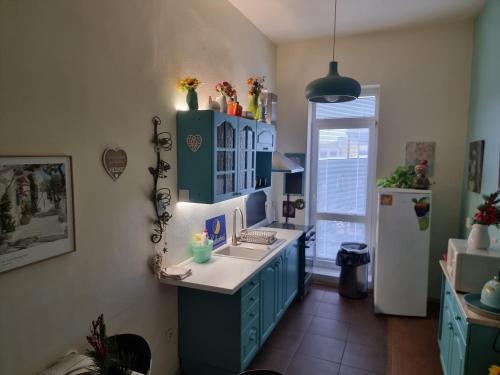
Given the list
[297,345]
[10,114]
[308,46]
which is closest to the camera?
[10,114]

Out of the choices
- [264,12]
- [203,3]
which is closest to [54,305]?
[203,3]

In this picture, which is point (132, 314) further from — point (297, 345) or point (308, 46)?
point (308, 46)

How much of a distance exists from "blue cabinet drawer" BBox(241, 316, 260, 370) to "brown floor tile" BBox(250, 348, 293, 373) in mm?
170

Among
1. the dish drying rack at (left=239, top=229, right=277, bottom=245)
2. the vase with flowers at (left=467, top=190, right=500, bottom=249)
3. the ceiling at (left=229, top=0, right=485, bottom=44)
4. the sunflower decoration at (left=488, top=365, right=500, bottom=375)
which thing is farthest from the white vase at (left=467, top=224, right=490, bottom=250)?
the ceiling at (left=229, top=0, right=485, bottom=44)

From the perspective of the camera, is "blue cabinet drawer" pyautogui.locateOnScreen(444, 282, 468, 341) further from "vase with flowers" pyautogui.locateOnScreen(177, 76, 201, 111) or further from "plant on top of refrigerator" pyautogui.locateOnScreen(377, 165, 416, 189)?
"vase with flowers" pyautogui.locateOnScreen(177, 76, 201, 111)

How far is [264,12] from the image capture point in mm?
3396

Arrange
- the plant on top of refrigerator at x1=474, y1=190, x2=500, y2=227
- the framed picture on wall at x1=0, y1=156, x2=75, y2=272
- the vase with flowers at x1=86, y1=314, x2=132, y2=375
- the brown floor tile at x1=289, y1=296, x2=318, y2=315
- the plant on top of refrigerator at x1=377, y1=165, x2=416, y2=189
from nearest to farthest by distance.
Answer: the vase with flowers at x1=86, y1=314, x2=132, y2=375
the framed picture on wall at x1=0, y1=156, x2=75, y2=272
the plant on top of refrigerator at x1=474, y1=190, x2=500, y2=227
the plant on top of refrigerator at x1=377, y1=165, x2=416, y2=189
the brown floor tile at x1=289, y1=296, x2=318, y2=315

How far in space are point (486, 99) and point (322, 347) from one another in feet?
8.79

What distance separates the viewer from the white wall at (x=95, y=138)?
143cm

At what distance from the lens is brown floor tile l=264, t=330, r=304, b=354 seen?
9.86ft

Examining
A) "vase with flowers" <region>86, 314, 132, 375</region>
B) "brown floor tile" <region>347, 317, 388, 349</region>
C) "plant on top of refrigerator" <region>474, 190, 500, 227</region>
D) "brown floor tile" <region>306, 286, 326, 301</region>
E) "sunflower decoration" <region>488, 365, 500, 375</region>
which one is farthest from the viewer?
"brown floor tile" <region>306, 286, 326, 301</region>

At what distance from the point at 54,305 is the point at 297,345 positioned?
7.16 feet

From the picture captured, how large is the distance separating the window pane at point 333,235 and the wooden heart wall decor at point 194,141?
101 inches

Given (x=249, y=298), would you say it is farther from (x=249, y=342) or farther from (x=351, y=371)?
(x=351, y=371)
